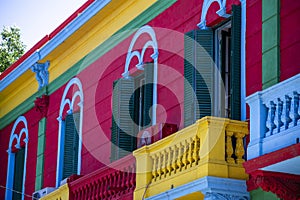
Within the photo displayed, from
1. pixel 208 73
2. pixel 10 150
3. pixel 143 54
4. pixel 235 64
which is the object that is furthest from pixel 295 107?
pixel 10 150

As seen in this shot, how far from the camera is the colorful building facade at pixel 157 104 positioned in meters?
12.1

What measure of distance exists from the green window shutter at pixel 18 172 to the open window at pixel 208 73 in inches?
333

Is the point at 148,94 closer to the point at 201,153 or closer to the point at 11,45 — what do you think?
the point at 201,153

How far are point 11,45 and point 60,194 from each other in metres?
15.3

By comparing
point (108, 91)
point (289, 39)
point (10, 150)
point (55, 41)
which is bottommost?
point (289, 39)

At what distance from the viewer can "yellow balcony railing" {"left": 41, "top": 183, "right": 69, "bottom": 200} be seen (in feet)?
55.6

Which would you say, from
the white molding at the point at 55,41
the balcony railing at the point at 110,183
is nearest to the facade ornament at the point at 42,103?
the white molding at the point at 55,41

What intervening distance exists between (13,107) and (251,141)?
12121mm

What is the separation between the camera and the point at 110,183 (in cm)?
1523

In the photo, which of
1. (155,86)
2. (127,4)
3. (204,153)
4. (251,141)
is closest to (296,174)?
(251,141)

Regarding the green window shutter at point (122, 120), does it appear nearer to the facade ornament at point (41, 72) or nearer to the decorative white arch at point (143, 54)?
the decorative white arch at point (143, 54)

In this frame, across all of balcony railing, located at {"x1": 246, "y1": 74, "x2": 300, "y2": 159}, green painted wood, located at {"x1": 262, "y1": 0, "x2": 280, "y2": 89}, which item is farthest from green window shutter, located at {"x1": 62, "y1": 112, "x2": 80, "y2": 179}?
balcony railing, located at {"x1": 246, "y1": 74, "x2": 300, "y2": 159}

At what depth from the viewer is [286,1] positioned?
1255 centimetres

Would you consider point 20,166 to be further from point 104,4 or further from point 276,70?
point 276,70
